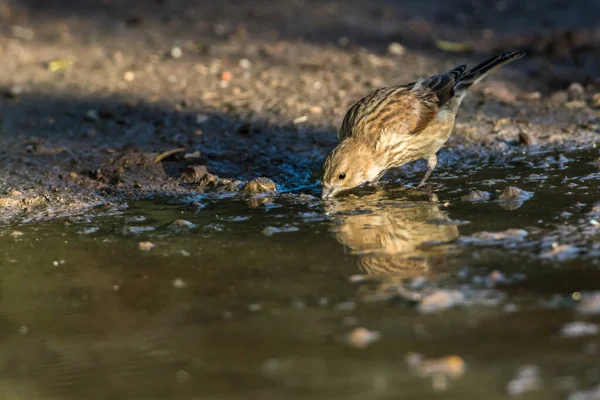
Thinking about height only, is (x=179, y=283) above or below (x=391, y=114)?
below

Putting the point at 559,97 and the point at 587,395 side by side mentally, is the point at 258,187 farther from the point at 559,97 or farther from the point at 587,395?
the point at 587,395

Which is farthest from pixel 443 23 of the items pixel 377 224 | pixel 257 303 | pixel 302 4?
pixel 257 303

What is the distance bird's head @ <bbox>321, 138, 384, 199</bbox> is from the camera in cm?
632

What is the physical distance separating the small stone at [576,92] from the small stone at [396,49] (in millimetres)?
2134

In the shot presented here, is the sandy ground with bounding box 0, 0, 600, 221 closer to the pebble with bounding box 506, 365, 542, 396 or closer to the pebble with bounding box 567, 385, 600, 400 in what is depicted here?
the pebble with bounding box 506, 365, 542, 396

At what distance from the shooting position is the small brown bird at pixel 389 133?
21.0ft

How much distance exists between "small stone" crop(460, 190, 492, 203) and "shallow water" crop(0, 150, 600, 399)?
0.17m

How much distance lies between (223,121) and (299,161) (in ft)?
3.66

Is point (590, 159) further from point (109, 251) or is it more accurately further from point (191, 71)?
point (191, 71)

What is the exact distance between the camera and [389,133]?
661 cm

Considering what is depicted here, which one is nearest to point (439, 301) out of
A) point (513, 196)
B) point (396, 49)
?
point (513, 196)

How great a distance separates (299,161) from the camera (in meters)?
7.44

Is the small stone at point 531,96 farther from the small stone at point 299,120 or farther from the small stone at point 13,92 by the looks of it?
the small stone at point 13,92

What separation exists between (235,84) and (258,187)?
2.79 m
